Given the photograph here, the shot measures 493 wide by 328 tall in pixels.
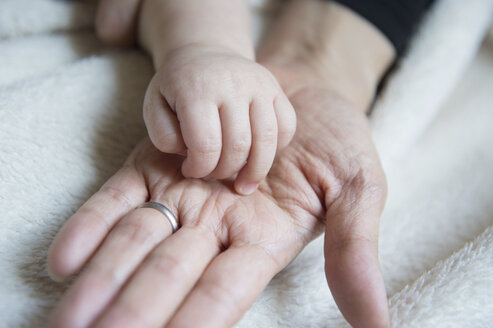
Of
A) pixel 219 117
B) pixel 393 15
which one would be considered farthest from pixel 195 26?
pixel 393 15

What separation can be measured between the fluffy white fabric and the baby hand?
0.44ft

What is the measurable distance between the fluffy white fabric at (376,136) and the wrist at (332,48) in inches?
1.8

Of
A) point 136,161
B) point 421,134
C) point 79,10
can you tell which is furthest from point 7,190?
point 421,134

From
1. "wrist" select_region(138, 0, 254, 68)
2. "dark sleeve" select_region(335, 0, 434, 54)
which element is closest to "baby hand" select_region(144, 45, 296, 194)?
"wrist" select_region(138, 0, 254, 68)

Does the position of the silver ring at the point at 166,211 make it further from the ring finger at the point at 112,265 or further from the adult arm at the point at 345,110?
the adult arm at the point at 345,110

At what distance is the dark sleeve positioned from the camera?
0.81 m

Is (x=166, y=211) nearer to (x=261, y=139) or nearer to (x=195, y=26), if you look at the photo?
(x=261, y=139)

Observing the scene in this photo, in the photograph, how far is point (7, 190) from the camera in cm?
47

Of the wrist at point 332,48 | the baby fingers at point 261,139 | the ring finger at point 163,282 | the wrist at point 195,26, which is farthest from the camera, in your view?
the wrist at point 332,48

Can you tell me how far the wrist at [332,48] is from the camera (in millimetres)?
716

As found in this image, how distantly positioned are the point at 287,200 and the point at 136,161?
0.18 m

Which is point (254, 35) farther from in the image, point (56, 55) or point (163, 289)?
point (163, 289)

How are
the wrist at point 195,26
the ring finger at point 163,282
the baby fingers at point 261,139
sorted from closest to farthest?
the ring finger at point 163,282 < the baby fingers at point 261,139 < the wrist at point 195,26

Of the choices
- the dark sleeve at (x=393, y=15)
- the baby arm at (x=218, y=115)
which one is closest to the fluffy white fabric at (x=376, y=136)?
the dark sleeve at (x=393, y=15)
